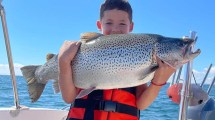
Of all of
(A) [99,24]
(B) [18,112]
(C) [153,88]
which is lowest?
(B) [18,112]

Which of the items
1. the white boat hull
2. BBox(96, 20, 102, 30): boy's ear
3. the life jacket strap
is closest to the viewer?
the life jacket strap

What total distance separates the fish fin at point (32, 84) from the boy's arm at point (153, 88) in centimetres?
98

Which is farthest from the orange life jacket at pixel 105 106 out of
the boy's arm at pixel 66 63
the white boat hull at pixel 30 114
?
the white boat hull at pixel 30 114

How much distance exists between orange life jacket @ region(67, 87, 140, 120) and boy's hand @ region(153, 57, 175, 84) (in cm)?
39

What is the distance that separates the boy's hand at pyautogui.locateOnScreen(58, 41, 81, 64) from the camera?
2998mm

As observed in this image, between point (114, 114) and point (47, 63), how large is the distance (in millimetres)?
809

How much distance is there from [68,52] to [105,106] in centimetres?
66

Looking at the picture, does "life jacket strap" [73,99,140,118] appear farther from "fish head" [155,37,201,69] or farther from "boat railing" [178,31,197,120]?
"boat railing" [178,31,197,120]

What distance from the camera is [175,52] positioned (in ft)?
9.27

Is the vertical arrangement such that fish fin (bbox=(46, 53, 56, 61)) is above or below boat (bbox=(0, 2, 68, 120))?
Result: above

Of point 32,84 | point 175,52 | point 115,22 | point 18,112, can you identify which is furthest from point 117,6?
point 18,112

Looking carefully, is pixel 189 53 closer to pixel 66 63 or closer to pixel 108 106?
pixel 108 106

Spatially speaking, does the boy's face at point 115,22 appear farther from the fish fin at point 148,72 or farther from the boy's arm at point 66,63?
the fish fin at point 148,72

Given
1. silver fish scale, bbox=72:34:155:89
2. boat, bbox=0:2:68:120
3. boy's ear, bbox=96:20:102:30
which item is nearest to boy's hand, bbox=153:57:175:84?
silver fish scale, bbox=72:34:155:89
